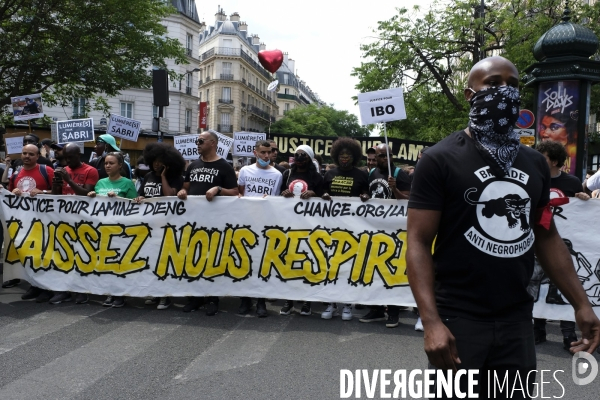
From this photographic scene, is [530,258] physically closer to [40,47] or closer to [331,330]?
[331,330]

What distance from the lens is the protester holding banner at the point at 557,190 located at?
572cm

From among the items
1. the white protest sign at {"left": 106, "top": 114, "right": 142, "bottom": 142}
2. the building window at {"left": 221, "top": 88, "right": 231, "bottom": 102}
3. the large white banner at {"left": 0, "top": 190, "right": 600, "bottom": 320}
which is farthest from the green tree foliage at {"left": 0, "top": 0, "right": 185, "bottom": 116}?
the building window at {"left": 221, "top": 88, "right": 231, "bottom": 102}

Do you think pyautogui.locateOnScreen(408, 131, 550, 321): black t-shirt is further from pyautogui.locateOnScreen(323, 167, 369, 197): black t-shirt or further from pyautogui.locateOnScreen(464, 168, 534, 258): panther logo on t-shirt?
pyautogui.locateOnScreen(323, 167, 369, 197): black t-shirt

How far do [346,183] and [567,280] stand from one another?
14.8ft

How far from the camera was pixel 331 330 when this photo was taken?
609 centimetres

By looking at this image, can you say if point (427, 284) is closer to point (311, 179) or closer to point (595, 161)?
point (311, 179)

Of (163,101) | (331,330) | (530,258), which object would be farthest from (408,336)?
(163,101)

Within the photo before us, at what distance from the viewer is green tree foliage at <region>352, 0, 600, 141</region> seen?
72.5 feet

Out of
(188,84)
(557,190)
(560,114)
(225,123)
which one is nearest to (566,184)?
(557,190)

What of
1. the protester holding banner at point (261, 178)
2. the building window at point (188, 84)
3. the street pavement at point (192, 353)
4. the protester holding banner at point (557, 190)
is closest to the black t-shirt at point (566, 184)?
the protester holding banner at point (557, 190)

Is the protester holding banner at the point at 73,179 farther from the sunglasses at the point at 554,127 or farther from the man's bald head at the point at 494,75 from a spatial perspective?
the sunglasses at the point at 554,127

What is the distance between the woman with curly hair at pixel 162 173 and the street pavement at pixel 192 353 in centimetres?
113

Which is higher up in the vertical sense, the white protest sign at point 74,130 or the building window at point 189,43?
the building window at point 189,43

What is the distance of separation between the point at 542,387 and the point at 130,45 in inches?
699
